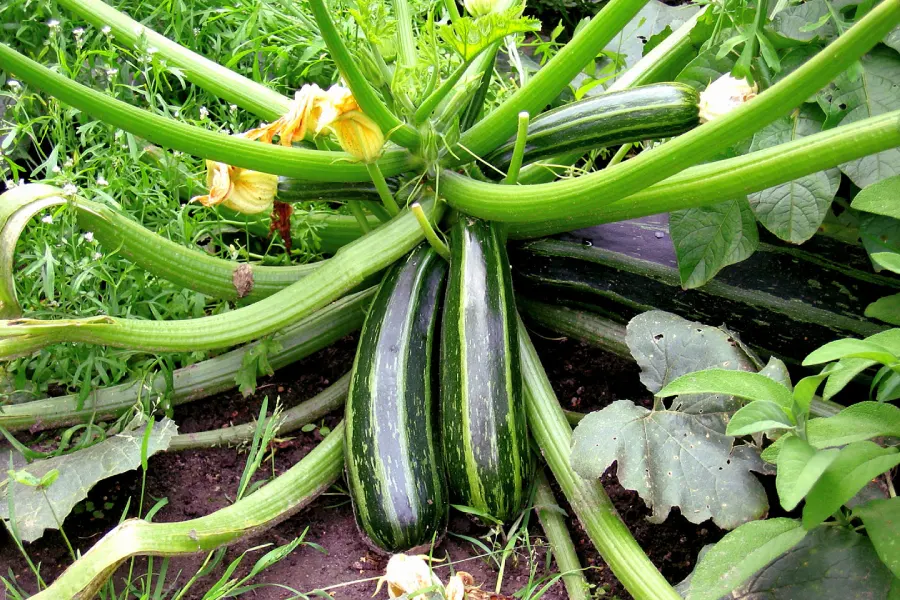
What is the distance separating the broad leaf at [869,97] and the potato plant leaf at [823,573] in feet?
2.51

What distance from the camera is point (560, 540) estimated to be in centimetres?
189

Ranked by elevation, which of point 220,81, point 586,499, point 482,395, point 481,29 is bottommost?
point 586,499

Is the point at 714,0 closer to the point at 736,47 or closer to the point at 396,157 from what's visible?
the point at 736,47

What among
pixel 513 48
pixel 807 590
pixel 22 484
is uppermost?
pixel 513 48

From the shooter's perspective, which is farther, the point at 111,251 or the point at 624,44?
the point at 624,44

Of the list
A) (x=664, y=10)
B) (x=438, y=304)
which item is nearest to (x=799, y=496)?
(x=438, y=304)

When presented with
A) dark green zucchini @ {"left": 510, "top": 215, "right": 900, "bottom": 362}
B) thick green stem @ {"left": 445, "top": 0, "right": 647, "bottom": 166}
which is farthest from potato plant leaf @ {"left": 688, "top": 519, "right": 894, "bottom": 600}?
thick green stem @ {"left": 445, "top": 0, "right": 647, "bottom": 166}

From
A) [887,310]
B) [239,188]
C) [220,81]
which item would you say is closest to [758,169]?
[887,310]

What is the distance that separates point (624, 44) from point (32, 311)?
2066 millimetres

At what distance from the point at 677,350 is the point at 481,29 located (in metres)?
0.77

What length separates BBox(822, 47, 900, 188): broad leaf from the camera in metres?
1.87

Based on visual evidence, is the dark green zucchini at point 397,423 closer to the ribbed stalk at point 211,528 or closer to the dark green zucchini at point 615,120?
the ribbed stalk at point 211,528

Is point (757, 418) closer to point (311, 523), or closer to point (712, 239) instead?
point (712, 239)

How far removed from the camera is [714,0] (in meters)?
2.00
